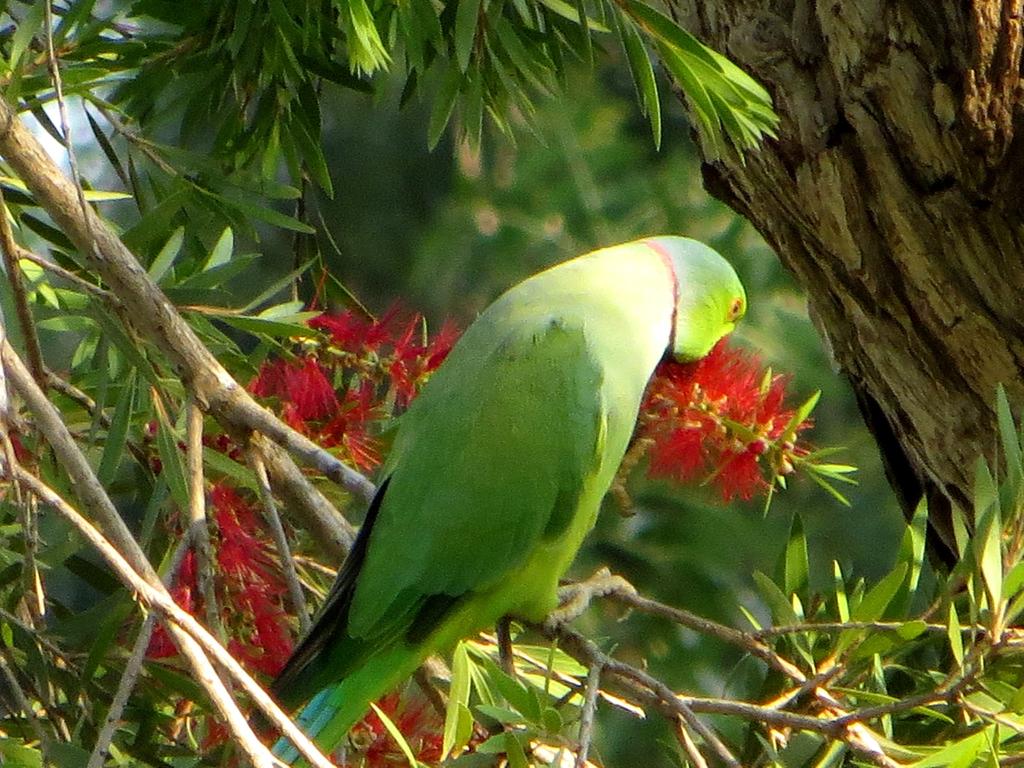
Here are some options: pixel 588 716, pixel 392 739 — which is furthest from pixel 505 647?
pixel 588 716

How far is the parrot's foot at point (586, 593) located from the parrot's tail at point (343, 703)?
0.16 meters

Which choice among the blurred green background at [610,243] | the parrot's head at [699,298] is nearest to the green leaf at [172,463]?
the parrot's head at [699,298]

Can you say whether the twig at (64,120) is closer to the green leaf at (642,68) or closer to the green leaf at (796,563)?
the green leaf at (642,68)

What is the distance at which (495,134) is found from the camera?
4.63m

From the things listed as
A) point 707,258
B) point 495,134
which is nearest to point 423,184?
point 495,134

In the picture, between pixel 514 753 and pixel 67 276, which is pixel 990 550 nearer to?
pixel 514 753

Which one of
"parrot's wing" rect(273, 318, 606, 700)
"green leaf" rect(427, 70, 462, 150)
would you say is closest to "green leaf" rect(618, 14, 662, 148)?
"green leaf" rect(427, 70, 462, 150)

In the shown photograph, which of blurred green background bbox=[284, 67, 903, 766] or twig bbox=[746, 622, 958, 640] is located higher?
twig bbox=[746, 622, 958, 640]

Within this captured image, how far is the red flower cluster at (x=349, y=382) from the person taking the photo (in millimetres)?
1409

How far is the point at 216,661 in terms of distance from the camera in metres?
0.82

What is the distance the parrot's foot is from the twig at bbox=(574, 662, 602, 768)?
0.60 ft

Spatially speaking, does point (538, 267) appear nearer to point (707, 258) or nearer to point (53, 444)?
point (707, 258)

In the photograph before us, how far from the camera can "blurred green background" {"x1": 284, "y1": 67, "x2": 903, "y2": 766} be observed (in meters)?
3.88

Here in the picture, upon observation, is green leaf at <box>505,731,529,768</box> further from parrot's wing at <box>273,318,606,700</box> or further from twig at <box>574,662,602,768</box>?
parrot's wing at <box>273,318,606,700</box>
